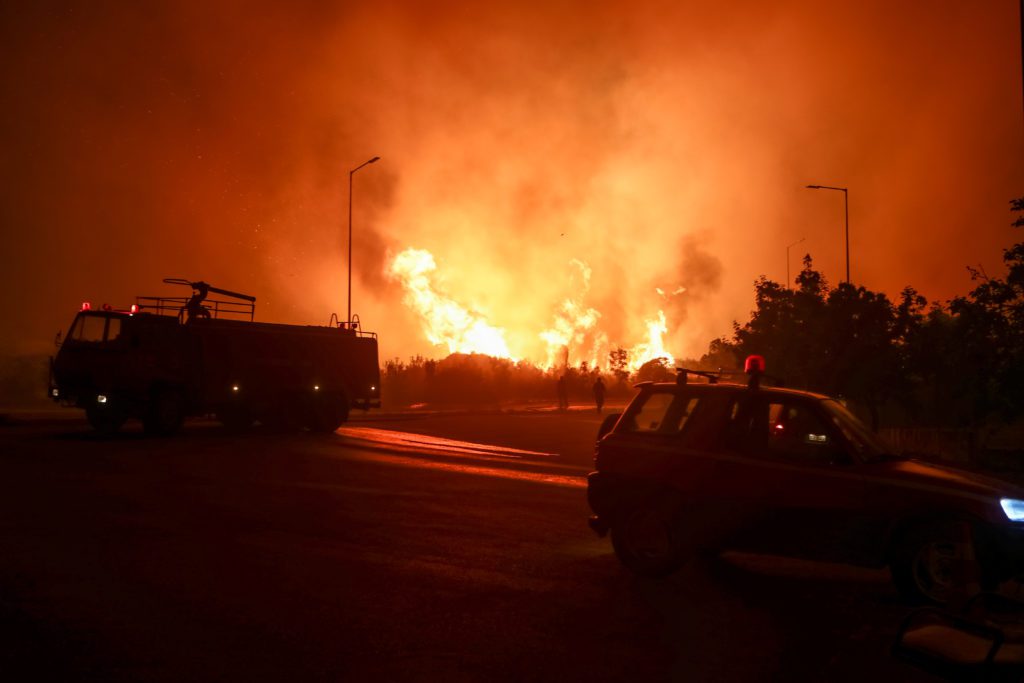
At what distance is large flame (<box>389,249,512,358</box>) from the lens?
67.1 metres

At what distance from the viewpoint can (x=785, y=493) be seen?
7656mm

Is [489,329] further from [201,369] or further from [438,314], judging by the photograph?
[201,369]

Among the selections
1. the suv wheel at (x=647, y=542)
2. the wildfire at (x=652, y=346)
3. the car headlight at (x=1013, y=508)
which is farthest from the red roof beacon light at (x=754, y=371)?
the wildfire at (x=652, y=346)

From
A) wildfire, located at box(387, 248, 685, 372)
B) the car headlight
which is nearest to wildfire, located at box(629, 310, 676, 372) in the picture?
wildfire, located at box(387, 248, 685, 372)

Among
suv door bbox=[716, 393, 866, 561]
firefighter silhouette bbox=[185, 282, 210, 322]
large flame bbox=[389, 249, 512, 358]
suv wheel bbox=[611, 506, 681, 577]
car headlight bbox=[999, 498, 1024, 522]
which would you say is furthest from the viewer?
large flame bbox=[389, 249, 512, 358]

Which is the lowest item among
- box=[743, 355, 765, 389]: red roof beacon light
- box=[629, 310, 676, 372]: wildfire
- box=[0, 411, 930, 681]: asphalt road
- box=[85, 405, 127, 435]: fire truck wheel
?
box=[0, 411, 930, 681]: asphalt road

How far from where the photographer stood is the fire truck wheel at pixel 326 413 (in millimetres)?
26062

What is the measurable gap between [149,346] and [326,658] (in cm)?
1855

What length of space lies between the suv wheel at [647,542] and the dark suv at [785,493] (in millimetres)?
10

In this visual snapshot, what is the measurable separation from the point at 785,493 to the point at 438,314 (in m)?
61.2

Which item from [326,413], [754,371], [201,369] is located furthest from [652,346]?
[754,371]

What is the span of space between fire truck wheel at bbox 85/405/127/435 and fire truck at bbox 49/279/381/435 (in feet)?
0.08

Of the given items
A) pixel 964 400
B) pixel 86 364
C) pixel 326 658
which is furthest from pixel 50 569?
pixel 964 400

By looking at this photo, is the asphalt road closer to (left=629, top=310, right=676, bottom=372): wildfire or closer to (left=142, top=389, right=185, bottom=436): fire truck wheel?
(left=142, top=389, right=185, bottom=436): fire truck wheel
